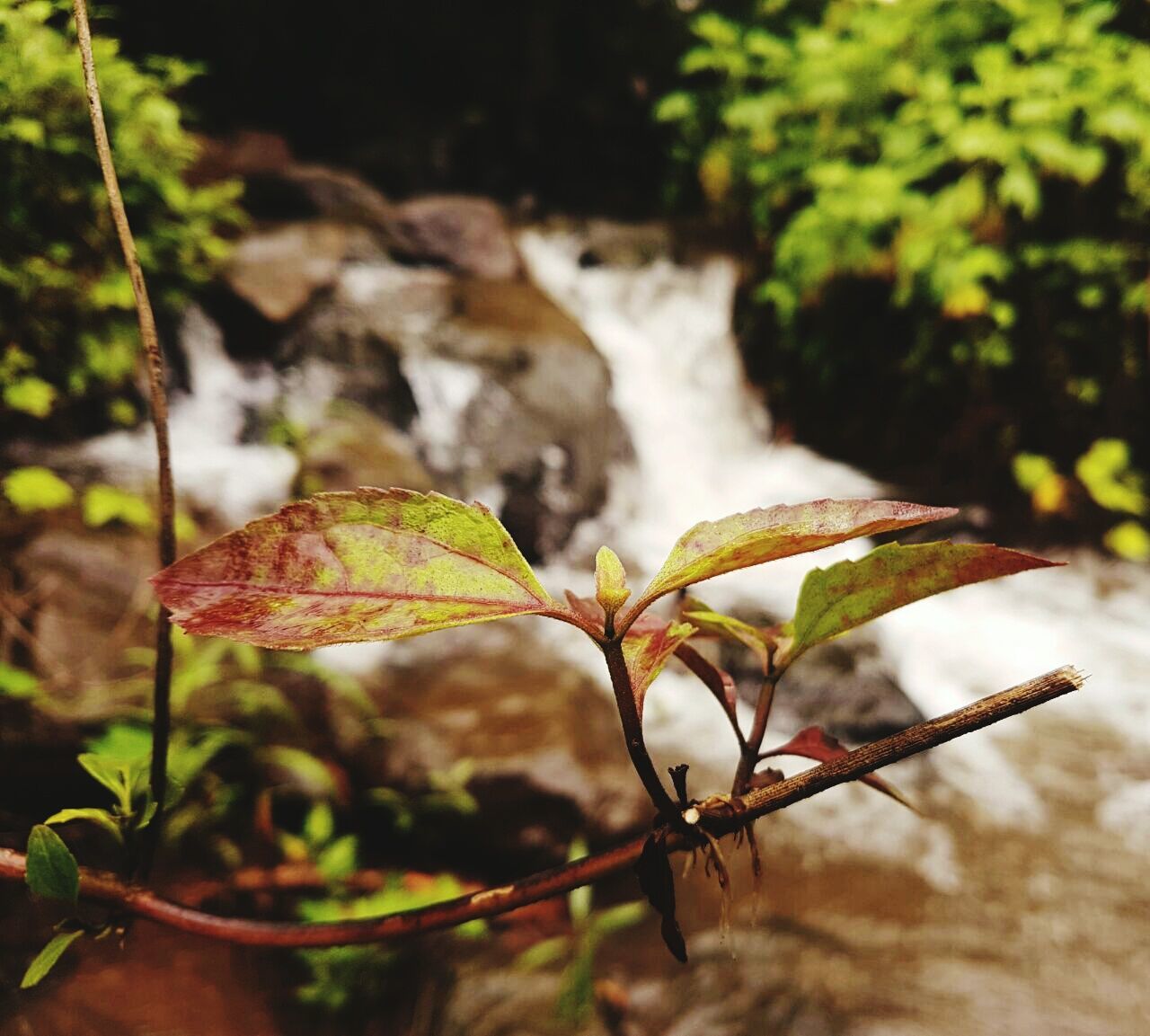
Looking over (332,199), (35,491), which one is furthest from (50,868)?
(332,199)

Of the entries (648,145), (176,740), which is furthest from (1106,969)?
(648,145)

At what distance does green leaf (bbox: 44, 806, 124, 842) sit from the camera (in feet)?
1.64

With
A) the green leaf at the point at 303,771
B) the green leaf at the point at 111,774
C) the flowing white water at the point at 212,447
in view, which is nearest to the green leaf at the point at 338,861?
the green leaf at the point at 303,771

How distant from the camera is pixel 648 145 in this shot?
8242mm

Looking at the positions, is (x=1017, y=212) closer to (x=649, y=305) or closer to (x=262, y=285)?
(x=649, y=305)

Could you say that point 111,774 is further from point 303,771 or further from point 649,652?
point 303,771

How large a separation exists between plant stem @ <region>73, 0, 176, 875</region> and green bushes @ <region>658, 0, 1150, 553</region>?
4646mm

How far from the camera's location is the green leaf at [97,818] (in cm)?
50

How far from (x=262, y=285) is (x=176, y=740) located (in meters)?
3.84

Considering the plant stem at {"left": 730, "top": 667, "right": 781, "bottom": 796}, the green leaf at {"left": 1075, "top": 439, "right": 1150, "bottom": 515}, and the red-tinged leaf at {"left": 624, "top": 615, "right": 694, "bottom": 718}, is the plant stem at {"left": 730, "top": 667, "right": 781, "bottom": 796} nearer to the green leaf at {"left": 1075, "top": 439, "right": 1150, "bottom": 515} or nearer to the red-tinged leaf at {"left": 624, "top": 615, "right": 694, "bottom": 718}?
the red-tinged leaf at {"left": 624, "top": 615, "right": 694, "bottom": 718}

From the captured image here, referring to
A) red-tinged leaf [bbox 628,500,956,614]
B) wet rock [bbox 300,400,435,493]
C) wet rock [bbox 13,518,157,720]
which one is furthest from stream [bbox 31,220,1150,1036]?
wet rock [bbox 13,518,157,720]

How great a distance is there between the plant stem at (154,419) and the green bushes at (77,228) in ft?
4.87

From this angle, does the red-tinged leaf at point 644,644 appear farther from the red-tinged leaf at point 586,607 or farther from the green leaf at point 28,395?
the green leaf at point 28,395

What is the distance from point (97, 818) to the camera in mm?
504
